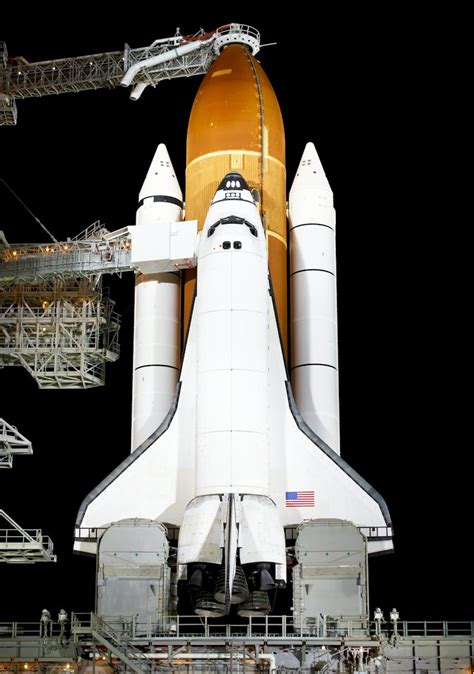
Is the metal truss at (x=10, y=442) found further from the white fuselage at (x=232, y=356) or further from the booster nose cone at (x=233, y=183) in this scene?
the booster nose cone at (x=233, y=183)

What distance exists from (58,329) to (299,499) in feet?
31.7

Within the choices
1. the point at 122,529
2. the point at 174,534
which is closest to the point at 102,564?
the point at 122,529

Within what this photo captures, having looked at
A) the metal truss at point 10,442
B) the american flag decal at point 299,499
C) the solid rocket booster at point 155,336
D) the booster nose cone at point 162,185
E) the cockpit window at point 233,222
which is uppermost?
the booster nose cone at point 162,185

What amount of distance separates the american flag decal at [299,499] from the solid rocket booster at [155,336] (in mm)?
3645

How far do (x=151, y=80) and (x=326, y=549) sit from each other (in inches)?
614

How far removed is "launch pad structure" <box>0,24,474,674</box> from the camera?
1934 centimetres

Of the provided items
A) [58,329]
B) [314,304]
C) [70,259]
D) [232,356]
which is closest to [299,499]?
[232,356]

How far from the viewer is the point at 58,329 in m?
29.2

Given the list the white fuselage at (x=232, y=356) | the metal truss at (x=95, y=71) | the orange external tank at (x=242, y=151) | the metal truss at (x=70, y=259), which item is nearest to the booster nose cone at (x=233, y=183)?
the white fuselage at (x=232, y=356)

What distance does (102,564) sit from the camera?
67.4 ft

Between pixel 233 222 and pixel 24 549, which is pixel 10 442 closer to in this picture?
pixel 24 549

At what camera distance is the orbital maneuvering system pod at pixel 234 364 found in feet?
64.4

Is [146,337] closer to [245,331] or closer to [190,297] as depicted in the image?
[190,297]

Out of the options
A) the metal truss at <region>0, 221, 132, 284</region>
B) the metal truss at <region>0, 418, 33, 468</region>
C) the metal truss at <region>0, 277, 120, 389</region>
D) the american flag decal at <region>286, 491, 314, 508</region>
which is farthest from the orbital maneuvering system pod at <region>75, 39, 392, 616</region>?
the metal truss at <region>0, 277, 120, 389</region>
